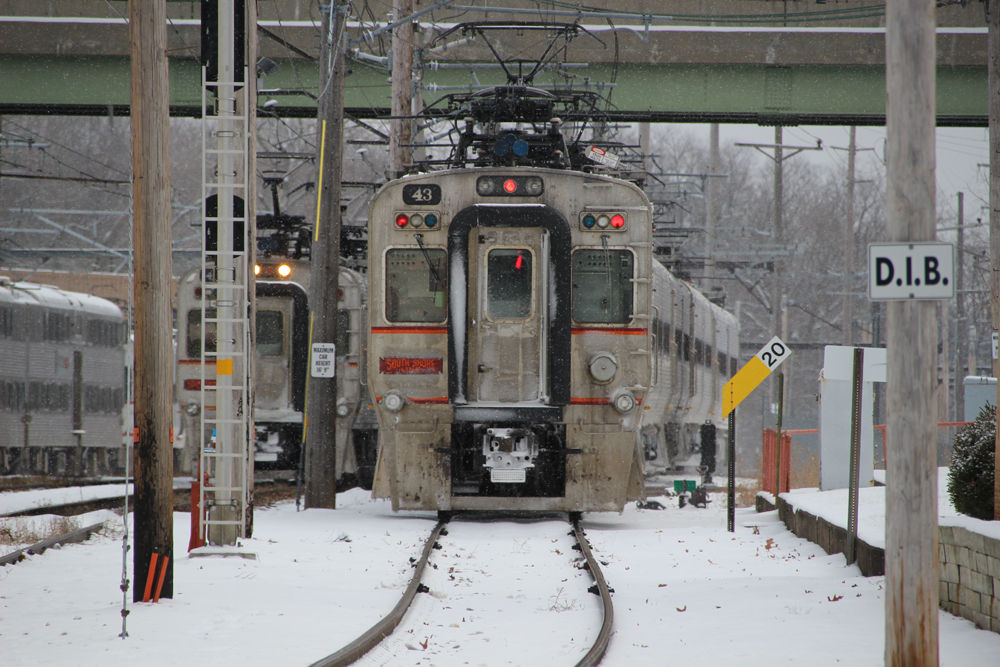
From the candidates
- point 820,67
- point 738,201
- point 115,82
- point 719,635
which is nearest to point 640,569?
point 719,635

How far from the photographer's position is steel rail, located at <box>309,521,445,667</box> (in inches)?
243

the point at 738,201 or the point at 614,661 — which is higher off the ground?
the point at 738,201

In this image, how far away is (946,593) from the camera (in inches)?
314

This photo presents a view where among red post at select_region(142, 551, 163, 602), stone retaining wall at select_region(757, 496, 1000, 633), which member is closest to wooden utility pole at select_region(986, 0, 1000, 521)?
stone retaining wall at select_region(757, 496, 1000, 633)

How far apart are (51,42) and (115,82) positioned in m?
1.25

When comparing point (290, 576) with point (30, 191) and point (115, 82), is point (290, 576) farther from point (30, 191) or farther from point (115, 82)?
point (30, 191)

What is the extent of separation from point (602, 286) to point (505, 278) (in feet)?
3.54

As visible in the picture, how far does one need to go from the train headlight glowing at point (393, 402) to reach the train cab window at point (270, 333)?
215 inches

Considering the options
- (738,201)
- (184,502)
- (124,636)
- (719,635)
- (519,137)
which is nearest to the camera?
(124,636)

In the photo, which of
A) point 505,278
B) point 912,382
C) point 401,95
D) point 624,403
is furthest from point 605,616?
point 401,95

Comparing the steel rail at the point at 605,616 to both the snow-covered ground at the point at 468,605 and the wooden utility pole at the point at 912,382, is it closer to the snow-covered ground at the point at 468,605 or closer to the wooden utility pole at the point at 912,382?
the snow-covered ground at the point at 468,605

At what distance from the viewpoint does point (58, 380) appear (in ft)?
86.4

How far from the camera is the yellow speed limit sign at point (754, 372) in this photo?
1323cm

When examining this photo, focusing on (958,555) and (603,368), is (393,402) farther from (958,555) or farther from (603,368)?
(958,555)
